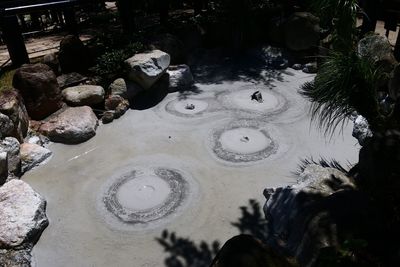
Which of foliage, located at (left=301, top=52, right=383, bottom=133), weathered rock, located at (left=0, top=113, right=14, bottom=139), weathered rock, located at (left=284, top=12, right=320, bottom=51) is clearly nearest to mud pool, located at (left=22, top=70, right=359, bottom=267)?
weathered rock, located at (left=0, top=113, right=14, bottom=139)

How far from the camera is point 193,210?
6.98 m

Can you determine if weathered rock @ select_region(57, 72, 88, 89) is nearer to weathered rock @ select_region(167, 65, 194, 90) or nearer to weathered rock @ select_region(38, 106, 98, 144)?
weathered rock @ select_region(38, 106, 98, 144)

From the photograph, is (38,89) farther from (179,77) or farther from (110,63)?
(179,77)

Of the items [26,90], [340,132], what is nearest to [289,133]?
[340,132]

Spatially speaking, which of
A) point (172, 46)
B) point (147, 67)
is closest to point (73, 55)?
point (147, 67)

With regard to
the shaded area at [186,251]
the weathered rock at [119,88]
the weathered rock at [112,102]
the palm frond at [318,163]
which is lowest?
the shaded area at [186,251]

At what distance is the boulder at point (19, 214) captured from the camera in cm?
612

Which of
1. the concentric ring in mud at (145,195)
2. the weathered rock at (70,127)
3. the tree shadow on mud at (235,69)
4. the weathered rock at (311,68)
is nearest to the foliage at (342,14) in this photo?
the tree shadow on mud at (235,69)

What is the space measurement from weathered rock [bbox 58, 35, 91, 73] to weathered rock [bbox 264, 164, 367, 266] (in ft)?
23.6

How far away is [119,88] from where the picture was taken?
10.7 m

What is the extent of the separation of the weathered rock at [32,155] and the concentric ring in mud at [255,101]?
5062 mm

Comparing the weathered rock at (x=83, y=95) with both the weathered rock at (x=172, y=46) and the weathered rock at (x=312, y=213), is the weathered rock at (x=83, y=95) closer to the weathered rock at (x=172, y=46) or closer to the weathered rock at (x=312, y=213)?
the weathered rock at (x=172, y=46)

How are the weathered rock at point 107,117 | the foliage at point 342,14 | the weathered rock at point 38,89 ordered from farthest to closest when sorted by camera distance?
the weathered rock at point 107,117
the weathered rock at point 38,89
the foliage at point 342,14

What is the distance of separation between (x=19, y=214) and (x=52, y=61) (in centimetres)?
562
